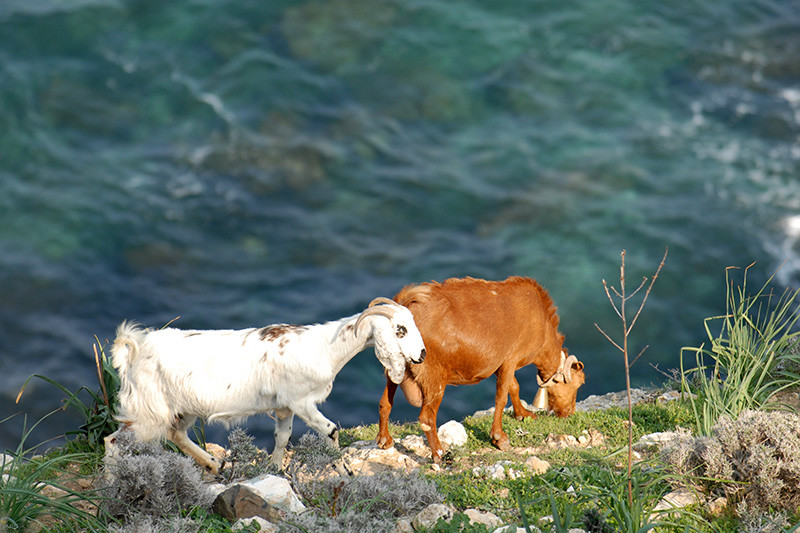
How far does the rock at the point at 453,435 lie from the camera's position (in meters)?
9.43

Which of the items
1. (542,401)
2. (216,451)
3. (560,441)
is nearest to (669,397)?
(542,401)

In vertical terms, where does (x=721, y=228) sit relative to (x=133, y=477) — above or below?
below

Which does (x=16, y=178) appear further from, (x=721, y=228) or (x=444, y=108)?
(x=721, y=228)

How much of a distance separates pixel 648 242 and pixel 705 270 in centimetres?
147

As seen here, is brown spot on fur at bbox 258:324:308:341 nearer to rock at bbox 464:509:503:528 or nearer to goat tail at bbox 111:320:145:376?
goat tail at bbox 111:320:145:376

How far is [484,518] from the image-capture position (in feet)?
22.9

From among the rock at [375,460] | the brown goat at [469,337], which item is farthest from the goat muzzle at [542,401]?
the rock at [375,460]

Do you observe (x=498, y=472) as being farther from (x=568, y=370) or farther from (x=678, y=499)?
(x=568, y=370)

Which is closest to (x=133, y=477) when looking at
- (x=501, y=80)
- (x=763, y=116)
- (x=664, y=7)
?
(x=501, y=80)

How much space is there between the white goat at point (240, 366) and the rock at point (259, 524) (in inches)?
53.1

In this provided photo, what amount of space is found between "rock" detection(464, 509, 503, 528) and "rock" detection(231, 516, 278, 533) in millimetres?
1643

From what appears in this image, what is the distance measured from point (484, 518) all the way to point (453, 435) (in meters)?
2.50

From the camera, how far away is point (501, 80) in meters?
23.5

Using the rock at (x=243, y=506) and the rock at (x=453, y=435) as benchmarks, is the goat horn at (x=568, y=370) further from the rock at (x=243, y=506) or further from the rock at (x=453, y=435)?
the rock at (x=243, y=506)
